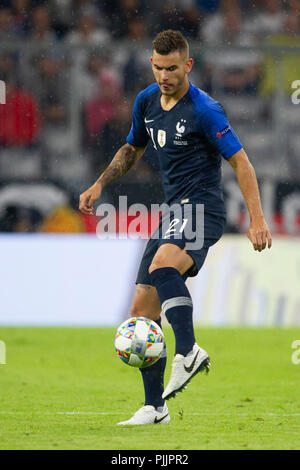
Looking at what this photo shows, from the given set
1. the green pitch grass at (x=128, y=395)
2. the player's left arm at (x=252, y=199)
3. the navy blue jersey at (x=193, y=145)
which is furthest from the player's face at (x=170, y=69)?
the green pitch grass at (x=128, y=395)

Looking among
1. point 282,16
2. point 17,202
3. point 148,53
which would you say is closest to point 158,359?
point 17,202

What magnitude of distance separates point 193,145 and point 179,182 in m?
0.25

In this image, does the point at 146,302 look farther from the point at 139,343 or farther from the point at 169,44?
the point at 169,44

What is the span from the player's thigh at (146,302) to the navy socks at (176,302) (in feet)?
1.06

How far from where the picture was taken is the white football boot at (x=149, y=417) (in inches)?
237

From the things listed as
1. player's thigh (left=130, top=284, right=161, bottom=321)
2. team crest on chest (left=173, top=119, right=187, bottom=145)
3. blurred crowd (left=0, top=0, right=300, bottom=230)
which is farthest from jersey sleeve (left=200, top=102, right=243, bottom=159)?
blurred crowd (left=0, top=0, right=300, bottom=230)

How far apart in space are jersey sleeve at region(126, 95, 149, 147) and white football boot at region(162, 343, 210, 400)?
1761 mm

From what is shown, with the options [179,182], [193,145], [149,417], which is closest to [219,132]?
[193,145]

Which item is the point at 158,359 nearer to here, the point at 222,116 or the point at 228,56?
the point at 222,116

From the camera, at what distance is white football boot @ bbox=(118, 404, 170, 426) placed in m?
6.02

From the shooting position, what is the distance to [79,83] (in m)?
13.8

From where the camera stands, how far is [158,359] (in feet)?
19.9

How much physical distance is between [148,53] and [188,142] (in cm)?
787

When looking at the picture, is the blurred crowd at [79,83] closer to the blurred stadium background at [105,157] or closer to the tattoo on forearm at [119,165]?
the blurred stadium background at [105,157]
